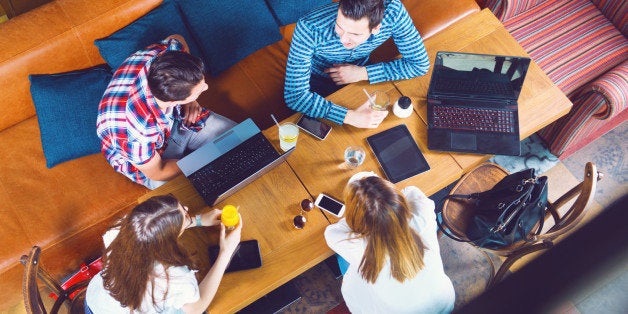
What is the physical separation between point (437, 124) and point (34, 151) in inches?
74.8

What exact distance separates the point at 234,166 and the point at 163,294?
1.77 ft

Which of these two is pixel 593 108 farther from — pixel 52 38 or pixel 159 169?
pixel 52 38

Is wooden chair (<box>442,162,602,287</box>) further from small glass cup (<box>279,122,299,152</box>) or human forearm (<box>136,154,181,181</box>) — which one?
human forearm (<box>136,154,181,181</box>)

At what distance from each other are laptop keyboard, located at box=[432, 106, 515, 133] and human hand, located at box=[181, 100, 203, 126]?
1.10 metres

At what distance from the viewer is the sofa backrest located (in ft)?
7.05

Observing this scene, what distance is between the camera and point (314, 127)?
2000mm

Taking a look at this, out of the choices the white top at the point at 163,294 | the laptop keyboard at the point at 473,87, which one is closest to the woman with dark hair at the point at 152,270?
the white top at the point at 163,294

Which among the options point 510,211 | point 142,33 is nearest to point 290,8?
point 142,33

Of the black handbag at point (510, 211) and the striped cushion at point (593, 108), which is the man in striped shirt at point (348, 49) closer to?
the black handbag at point (510, 211)

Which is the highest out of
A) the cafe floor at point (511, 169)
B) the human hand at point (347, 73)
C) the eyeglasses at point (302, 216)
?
the human hand at point (347, 73)

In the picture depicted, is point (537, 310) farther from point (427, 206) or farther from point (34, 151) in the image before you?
point (34, 151)

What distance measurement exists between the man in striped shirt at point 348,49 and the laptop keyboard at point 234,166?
0.91 ft

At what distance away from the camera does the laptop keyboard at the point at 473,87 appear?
200cm

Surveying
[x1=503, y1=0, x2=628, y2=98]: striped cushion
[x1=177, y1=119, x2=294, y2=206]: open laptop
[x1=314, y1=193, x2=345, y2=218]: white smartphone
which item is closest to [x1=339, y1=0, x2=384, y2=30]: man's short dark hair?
[x1=177, y1=119, x2=294, y2=206]: open laptop
